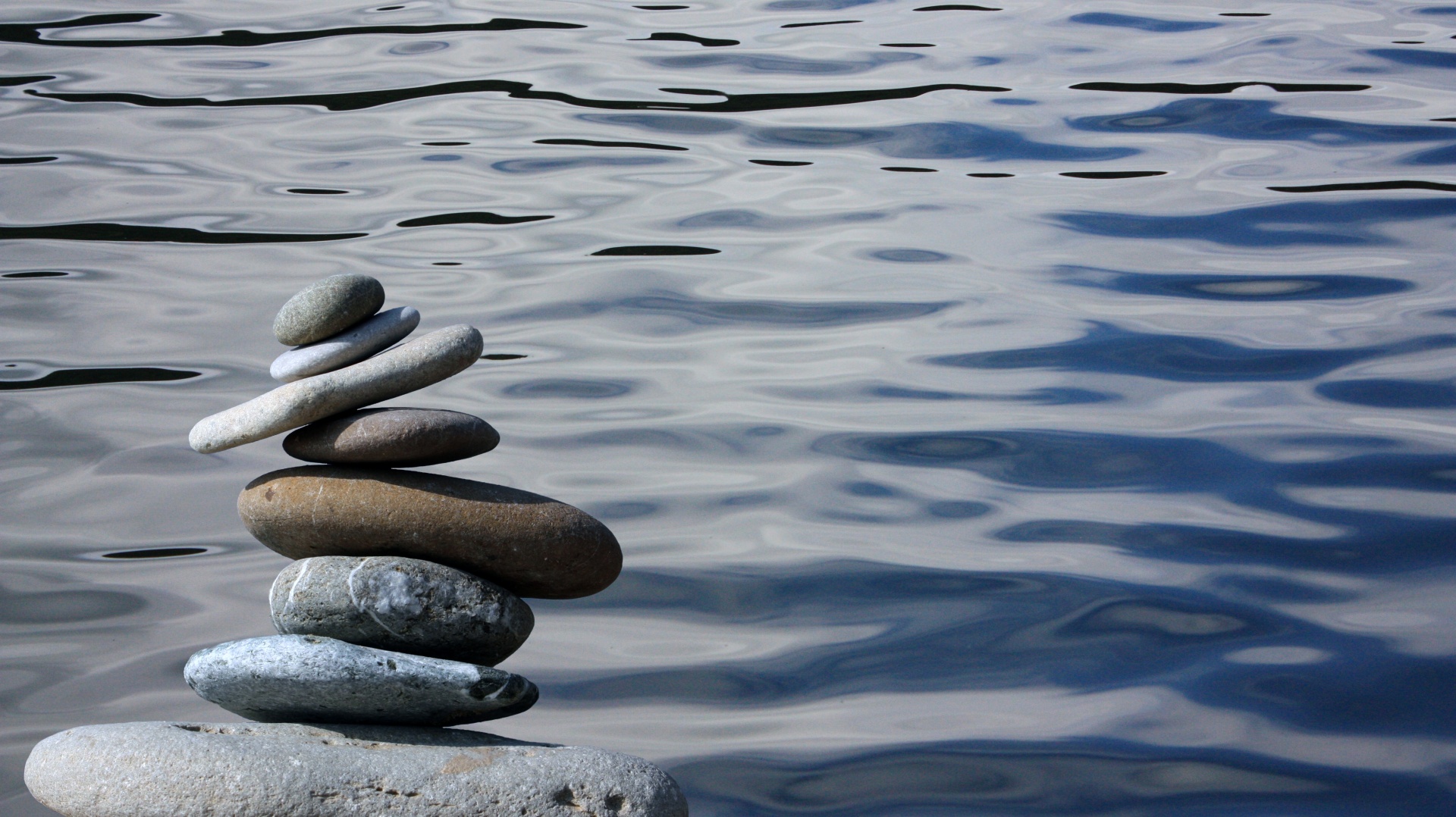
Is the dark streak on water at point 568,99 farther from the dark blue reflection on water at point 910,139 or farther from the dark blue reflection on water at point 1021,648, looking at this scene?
the dark blue reflection on water at point 1021,648

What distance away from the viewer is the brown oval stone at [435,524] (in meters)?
2.78

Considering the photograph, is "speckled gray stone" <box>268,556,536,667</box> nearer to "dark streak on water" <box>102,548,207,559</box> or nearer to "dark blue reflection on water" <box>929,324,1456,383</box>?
"dark streak on water" <box>102,548,207,559</box>

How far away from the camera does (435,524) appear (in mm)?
2777

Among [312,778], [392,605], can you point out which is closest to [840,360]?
[392,605]

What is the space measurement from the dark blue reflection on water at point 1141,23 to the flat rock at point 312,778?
897 cm

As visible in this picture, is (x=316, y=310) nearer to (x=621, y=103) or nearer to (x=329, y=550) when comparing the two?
(x=329, y=550)

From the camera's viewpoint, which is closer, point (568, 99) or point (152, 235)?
point (152, 235)

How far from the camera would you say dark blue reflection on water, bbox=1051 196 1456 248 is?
6820 millimetres

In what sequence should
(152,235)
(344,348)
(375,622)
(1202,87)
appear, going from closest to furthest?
(375,622)
(344,348)
(152,235)
(1202,87)

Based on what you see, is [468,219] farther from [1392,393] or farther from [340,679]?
[340,679]

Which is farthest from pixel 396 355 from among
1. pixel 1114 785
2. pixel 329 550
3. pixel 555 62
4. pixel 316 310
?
pixel 555 62

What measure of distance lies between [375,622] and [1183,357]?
13.5ft

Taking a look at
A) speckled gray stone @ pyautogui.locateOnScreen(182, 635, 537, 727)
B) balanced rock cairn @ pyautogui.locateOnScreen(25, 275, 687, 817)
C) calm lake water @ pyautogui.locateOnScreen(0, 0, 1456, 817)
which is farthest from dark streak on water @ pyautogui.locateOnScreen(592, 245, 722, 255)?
speckled gray stone @ pyautogui.locateOnScreen(182, 635, 537, 727)

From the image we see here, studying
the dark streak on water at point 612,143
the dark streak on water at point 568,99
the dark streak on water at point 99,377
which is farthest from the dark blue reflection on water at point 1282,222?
the dark streak on water at point 99,377
